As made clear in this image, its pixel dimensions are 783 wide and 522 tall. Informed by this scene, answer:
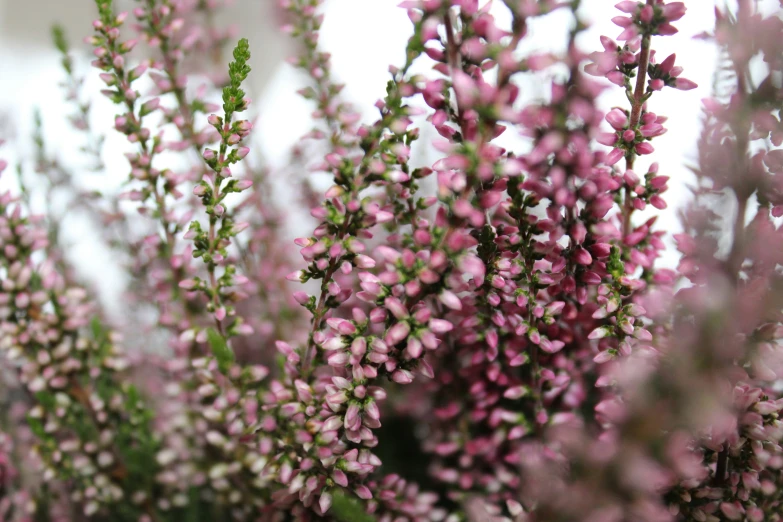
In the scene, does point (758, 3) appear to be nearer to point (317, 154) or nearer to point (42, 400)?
point (317, 154)

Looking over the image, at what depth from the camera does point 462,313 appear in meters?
0.53

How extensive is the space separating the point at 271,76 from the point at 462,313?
1.25 metres

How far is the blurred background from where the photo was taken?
2.92 feet

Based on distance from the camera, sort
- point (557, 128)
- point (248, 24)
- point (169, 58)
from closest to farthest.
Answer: point (557, 128) < point (169, 58) < point (248, 24)

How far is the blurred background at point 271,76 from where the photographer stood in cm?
89

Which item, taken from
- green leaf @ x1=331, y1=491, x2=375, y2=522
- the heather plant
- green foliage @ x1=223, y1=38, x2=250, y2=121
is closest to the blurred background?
the heather plant

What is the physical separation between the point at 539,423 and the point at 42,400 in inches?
19.5

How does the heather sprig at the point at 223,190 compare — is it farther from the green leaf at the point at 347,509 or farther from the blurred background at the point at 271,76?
the blurred background at the point at 271,76

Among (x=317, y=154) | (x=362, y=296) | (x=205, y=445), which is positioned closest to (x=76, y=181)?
(x=317, y=154)

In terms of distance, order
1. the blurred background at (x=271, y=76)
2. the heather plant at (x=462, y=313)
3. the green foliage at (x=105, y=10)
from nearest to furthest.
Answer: the heather plant at (x=462, y=313) → the green foliage at (x=105, y=10) → the blurred background at (x=271, y=76)

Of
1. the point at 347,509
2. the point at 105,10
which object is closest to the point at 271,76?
the point at 105,10

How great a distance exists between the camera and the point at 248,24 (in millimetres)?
1525

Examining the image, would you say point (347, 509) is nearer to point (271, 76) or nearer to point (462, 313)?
point (462, 313)

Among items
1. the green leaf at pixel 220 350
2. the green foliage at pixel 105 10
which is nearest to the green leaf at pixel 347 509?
the green leaf at pixel 220 350
